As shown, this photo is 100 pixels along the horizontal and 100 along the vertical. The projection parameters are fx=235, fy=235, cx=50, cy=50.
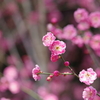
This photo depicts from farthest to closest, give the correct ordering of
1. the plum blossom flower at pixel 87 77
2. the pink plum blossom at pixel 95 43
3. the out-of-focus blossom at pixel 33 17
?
the out-of-focus blossom at pixel 33 17 < the pink plum blossom at pixel 95 43 < the plum blossom flower at pixel 87 77

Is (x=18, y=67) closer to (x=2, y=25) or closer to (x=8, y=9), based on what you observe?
(x=2, y=25)

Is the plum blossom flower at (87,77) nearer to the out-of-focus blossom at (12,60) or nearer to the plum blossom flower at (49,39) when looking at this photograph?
the plum blossom flower at (49,39)

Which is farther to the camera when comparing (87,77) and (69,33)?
(69,33)

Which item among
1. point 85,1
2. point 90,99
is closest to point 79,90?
point 85,1

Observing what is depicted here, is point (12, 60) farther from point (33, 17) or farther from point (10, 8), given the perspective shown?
point (10, 8)

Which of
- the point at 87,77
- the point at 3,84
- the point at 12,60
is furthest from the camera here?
the point at 12,60

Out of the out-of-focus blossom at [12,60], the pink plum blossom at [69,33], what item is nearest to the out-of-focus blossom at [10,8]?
the out-of-focus blossom at [12,60]

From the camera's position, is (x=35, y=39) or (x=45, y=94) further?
(x=35, y=39)

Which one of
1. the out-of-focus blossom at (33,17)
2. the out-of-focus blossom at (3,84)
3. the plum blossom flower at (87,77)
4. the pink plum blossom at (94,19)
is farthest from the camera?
the out-of-focus blossom at (33,17)

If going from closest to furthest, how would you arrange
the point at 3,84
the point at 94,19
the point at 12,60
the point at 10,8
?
the point at 94,19 → the point at 3,84 → the point at 12,60 → the point at 10,8

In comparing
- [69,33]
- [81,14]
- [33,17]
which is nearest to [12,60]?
[33,17]

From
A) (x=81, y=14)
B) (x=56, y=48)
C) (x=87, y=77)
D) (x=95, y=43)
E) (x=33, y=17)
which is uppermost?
(x=33, y=17)
